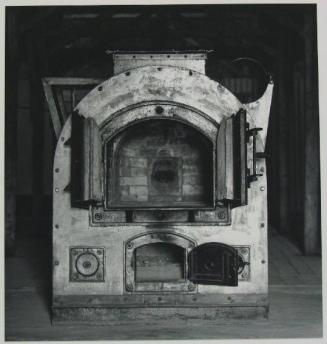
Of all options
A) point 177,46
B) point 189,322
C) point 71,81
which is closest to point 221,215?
point 189,322

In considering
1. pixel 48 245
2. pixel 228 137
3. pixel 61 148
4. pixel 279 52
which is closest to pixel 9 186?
pixel 48 245

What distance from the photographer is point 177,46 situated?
7883mm

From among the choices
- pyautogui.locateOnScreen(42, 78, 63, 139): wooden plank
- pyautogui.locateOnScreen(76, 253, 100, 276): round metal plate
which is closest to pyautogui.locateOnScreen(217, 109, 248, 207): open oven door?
pyautogui.locateOnScreen(76, 253, 100, 276): round metal plate

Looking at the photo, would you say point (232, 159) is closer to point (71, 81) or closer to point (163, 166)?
point (163, 166)

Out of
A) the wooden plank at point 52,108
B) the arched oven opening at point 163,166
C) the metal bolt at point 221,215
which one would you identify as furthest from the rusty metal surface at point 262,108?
the wooden plank at point 52,108

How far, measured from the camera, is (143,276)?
3377 mm

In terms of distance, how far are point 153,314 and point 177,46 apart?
18.5ft

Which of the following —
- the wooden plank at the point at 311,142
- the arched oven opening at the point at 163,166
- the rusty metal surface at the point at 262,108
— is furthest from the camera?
the wooden plank at the point at 311,142

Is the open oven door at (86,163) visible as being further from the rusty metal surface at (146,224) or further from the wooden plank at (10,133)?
the wooden plank at (10,133)

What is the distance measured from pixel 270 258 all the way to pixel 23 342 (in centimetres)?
326

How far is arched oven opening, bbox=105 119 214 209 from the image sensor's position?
344cm

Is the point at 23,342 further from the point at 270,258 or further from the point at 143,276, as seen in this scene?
the point at 270,258

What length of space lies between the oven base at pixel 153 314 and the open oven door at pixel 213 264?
21 cm

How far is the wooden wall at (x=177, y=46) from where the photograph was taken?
538 cm
